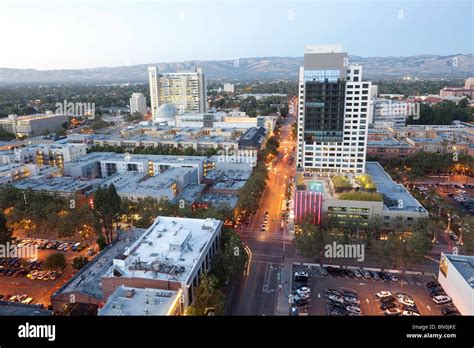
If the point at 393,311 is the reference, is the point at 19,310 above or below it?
above

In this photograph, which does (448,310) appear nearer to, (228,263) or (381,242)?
(381,242)

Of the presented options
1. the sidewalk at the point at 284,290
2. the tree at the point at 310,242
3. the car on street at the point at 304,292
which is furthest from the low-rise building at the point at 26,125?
the car on street at the point at 304,292

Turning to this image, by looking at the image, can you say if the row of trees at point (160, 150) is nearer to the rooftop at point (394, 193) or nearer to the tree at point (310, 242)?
the rooftop at point (394, 193)

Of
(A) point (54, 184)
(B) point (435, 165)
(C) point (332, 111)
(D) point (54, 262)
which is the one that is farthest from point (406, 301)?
(A) point (54, 184)

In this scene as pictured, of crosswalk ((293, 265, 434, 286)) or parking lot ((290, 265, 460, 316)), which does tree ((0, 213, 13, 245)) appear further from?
crosswalk ((293, 265, 434, 286))

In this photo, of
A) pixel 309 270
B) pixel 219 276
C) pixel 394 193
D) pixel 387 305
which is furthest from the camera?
pixel 394 193

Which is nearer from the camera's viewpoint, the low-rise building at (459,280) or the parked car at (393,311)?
the low-rise building at (459,280)

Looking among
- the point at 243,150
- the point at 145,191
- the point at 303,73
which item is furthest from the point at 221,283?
the point at 243,150
